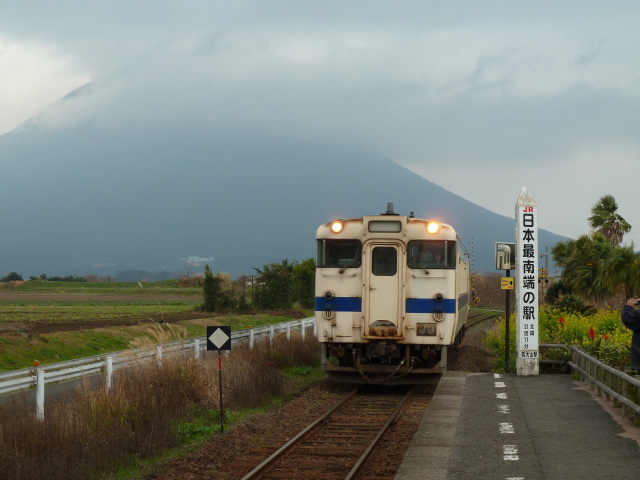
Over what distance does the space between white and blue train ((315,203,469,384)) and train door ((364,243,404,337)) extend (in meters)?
0.02

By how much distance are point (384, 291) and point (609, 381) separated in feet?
16.0

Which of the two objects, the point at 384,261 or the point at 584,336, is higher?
the point at 384,261

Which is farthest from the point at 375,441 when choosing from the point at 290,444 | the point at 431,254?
the point at 431,254

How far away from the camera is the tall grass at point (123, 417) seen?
414 inches

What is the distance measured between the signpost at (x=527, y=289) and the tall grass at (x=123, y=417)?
214 inches

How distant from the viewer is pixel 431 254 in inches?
693

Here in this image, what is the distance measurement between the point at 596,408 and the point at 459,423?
259 cm

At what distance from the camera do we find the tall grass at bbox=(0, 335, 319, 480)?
10516mm

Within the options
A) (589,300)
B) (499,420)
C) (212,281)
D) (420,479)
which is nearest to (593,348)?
(499,420)

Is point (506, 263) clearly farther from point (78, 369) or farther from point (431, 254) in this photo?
point (78, 369)

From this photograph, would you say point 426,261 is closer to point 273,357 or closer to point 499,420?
point 499,420

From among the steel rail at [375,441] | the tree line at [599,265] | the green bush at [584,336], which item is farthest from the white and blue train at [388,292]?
the tree line at [599,265]

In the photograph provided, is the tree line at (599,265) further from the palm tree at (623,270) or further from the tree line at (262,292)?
the tree line at (262,292)

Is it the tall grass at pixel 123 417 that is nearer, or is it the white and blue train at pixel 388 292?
the tall grass at pixel 123 417
